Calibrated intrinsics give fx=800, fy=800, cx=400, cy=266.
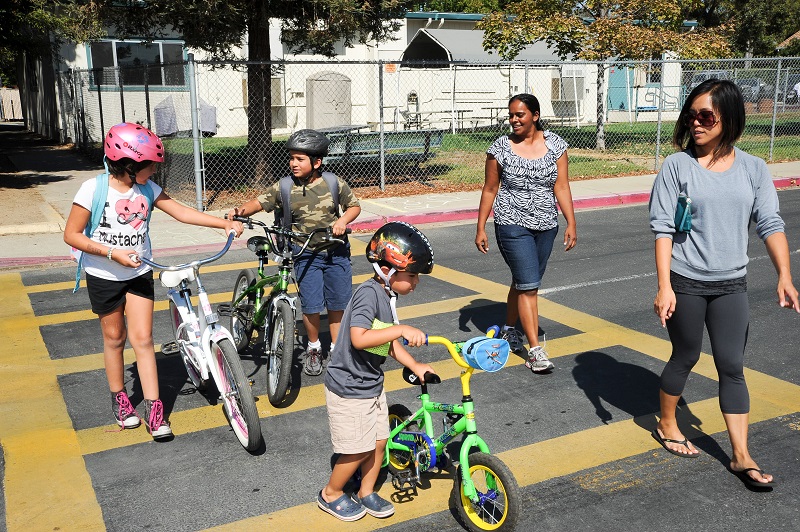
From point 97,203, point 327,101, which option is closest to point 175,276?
point 97,203

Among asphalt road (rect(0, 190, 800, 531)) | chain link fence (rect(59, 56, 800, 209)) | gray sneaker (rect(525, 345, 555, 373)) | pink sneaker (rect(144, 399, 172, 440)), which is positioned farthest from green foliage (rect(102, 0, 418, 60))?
pink sneaker (rect(144, 399, 172, 440))

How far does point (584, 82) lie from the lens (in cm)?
3041

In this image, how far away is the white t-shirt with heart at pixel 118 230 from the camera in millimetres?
4621

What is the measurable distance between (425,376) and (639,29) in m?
19.2

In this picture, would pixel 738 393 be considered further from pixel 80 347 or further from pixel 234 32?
pixel 234 32

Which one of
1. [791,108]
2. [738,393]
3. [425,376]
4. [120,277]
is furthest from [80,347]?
[791,108]

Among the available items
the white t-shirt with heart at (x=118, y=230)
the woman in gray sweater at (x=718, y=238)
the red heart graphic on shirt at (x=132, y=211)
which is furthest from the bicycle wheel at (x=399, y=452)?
the red heart graphic on shirt at (x=132, y=211)

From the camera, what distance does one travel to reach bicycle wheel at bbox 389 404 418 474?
3.96 m

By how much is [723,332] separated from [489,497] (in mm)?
1562

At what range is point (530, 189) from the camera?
231 inches

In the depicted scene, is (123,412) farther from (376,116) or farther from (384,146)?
(376,116)

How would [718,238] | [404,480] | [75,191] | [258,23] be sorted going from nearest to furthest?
[404,480] → [718,238] → [258,23] → [75,191]

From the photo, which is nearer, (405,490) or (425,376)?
(425,376)

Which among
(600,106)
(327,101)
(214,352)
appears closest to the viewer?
(214,352)
